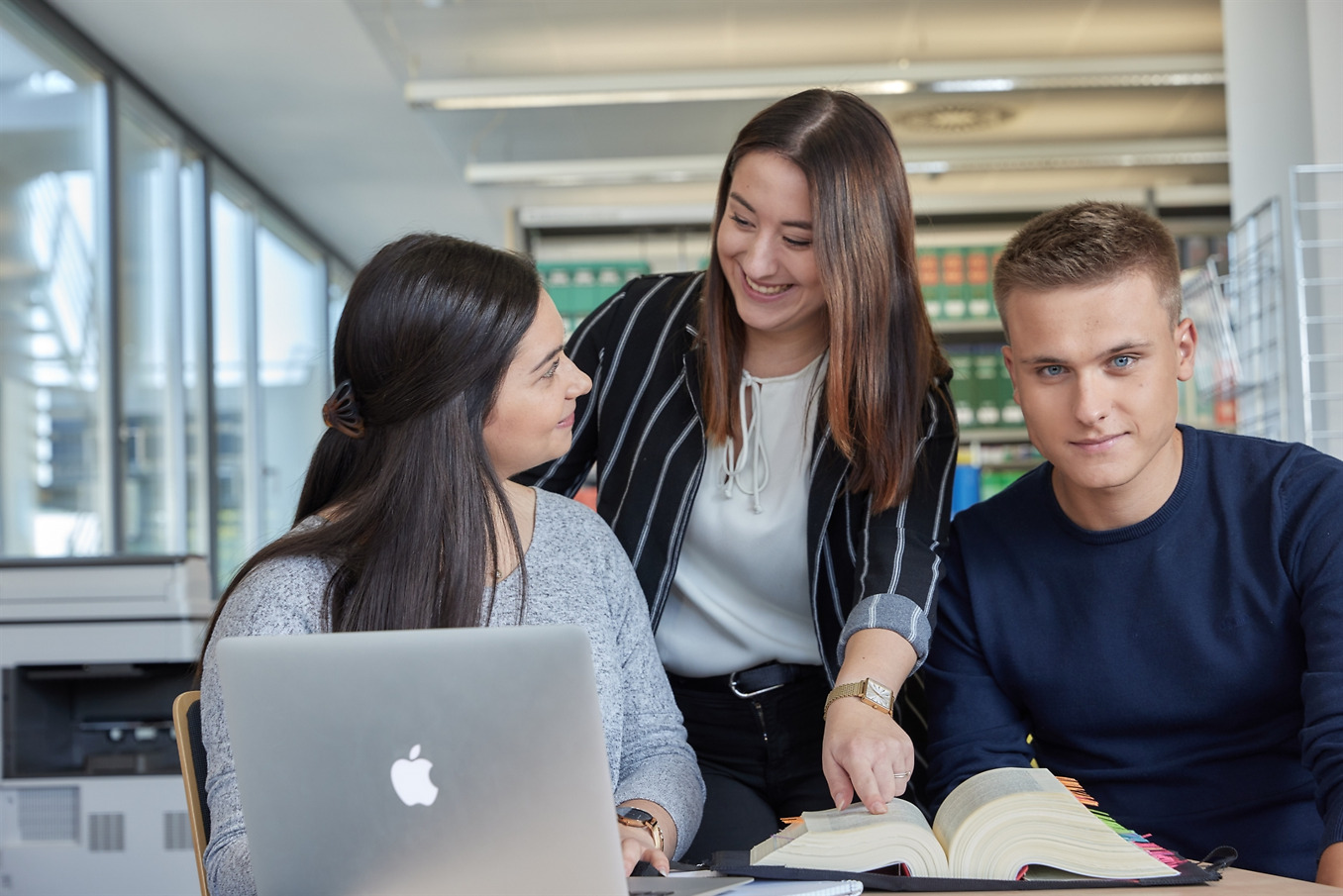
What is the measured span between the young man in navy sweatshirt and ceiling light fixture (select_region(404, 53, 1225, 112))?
2971 millimetres

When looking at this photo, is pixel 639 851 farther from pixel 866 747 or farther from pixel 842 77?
pixel 842 77

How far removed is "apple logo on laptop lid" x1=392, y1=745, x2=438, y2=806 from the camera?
2.65 feet

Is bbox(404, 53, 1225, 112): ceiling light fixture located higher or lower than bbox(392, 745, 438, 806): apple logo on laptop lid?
higher

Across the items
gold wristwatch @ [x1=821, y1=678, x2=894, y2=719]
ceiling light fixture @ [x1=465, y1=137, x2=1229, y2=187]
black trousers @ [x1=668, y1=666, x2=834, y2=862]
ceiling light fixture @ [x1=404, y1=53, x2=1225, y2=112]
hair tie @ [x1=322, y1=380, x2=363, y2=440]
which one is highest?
ceiling light fixture @ [x1=404, y1=53, x2=1225, y2=112]

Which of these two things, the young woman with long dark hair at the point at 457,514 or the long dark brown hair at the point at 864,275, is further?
the long dark brown hair at the point at 864,275

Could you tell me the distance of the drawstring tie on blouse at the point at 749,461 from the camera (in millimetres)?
1513

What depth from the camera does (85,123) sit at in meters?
4.62

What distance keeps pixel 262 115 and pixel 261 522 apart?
231 centimetres

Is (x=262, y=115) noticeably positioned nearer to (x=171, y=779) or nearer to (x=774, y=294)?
(x=171, y=779)

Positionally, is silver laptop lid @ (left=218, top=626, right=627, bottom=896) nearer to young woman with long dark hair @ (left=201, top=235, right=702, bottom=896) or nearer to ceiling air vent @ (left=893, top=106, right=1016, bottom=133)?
young woman with long dark hair @ (left=201, top=235, right=702, bottom=896)

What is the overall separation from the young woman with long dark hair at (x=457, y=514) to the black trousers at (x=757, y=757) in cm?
11

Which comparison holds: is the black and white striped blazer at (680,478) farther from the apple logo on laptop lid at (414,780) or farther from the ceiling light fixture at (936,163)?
the ceiling light fixture at (936,163)

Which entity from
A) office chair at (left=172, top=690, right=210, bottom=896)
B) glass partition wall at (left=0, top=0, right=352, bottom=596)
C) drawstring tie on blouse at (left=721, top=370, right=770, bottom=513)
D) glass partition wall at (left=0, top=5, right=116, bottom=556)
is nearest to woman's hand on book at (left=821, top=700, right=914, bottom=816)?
drawstring tie on blouse at (left=721, top=370, right=770, bottom=513)

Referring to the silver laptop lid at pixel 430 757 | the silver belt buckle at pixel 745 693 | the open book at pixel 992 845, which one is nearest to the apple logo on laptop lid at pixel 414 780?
the silver laptop lid at pixel 430 757
